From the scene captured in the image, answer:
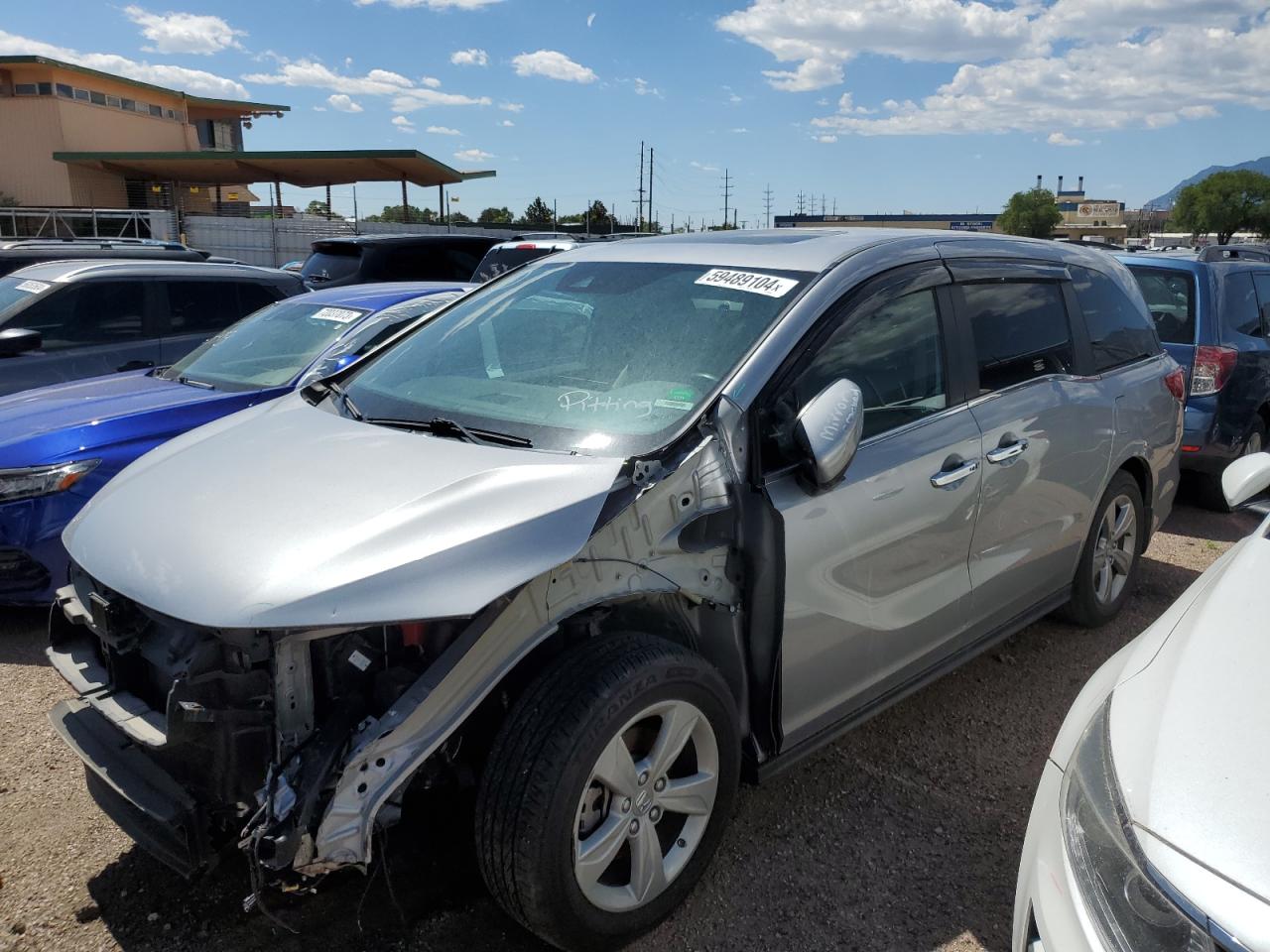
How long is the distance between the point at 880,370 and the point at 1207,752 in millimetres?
1602

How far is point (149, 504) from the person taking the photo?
2635 mm

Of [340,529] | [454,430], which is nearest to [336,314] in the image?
[454,430]

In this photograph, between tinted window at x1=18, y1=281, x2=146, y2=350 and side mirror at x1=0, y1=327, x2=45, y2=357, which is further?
tinted window at x1=18, y1=281, x2=146, y2=350

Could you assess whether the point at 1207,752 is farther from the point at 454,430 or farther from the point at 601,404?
the point at 454,430

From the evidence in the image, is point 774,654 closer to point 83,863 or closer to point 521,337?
point 521,337

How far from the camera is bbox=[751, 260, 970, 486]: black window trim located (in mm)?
2723

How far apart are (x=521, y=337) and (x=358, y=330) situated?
2.75 metres

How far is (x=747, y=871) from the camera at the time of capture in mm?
2895

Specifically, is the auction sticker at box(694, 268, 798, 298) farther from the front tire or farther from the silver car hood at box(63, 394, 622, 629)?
the front tire

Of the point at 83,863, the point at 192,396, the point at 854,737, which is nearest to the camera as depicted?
the point at 83,863

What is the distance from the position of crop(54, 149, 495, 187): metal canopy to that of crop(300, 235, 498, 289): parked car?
17750 millimetres

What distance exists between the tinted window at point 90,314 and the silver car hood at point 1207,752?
6928mm

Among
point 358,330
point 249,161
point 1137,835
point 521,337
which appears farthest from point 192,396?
point 249,161

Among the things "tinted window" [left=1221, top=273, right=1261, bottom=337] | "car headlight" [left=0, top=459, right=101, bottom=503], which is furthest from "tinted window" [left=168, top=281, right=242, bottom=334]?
"tinted window" [left=1221, top=273, right=1261, bottom=337]
